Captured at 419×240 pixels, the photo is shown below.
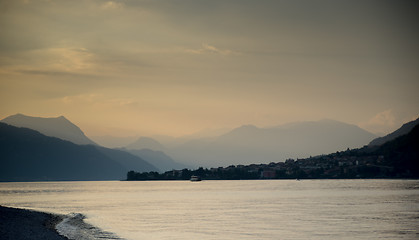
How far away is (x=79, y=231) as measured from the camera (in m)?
57.8

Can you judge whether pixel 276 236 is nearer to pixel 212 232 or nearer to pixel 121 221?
pixel 212 232

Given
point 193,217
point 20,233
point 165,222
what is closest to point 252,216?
point 193,217

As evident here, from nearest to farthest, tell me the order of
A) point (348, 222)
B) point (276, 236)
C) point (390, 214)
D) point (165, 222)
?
point (276, 236), point (348, 222), point (165, 222), point (390, 214)

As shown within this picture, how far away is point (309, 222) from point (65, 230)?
1298 inches

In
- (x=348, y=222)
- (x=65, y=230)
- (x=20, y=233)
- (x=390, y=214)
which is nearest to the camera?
(x=20, y=233)

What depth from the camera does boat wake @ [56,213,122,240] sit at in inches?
2090

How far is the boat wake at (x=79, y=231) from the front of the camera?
174 feet

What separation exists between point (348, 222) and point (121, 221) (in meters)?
33.5

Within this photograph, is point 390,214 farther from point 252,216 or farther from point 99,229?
point 99,229

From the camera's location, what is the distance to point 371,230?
57.8m

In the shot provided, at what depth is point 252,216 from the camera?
78062 mm

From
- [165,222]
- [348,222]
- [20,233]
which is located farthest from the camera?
[165,222]

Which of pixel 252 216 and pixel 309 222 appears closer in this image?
pixel 309 222

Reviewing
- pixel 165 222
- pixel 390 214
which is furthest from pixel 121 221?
pixel 390 214
